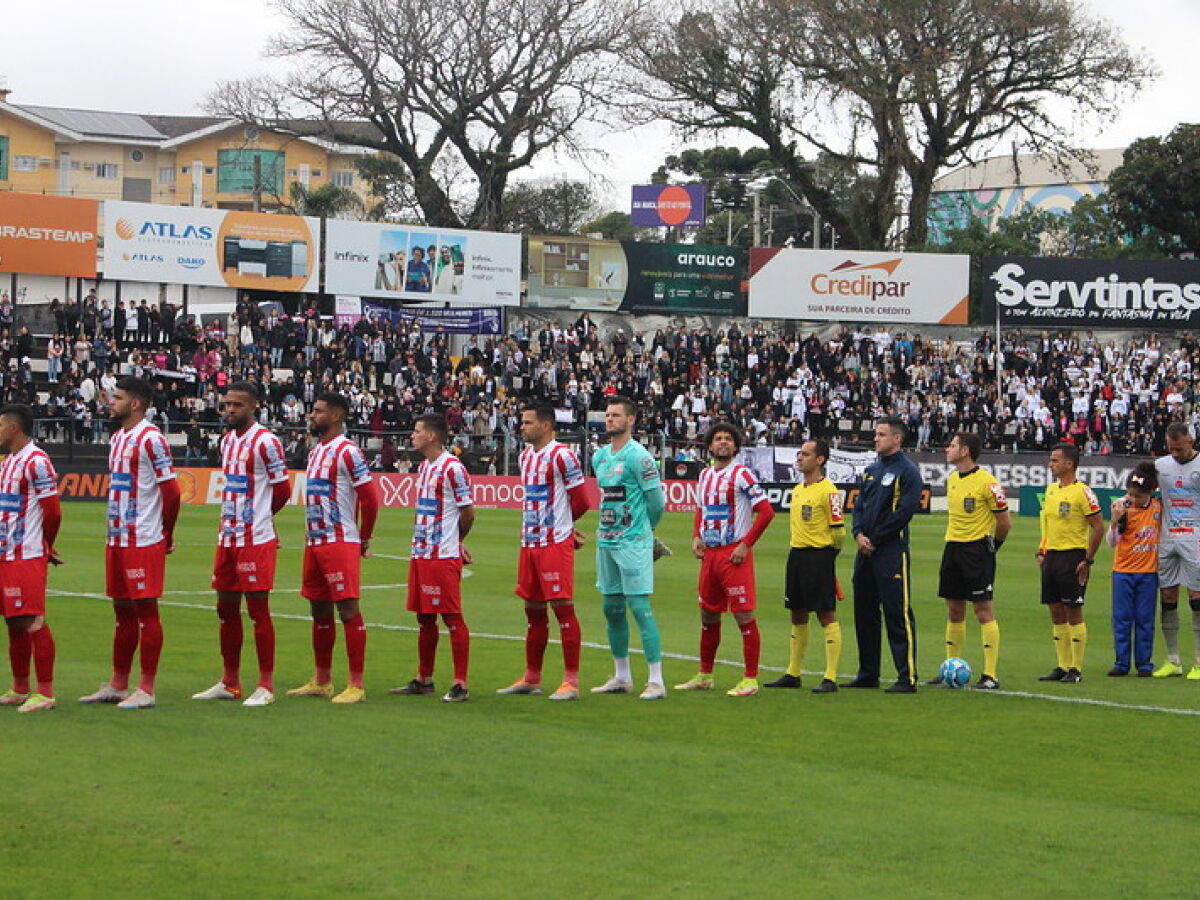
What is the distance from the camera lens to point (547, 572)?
1193 centimetres

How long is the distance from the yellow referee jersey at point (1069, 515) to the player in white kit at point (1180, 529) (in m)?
0.70

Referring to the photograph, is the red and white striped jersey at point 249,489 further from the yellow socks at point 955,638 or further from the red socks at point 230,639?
the yellow socks at point 955,638

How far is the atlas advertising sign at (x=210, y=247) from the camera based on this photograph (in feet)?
163

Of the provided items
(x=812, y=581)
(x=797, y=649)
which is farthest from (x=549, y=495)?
(x=797, y=649)

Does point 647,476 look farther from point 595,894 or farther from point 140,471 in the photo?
point 595,894

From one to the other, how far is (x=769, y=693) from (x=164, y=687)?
4.57m

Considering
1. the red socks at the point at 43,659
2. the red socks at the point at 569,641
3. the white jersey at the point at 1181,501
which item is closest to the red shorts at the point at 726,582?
the red socks at the point at 569,641

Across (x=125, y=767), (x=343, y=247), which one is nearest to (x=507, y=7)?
(x=343, y=247)

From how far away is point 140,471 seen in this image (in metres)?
11.1

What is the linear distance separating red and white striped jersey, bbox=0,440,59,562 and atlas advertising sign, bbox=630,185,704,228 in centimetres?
5846

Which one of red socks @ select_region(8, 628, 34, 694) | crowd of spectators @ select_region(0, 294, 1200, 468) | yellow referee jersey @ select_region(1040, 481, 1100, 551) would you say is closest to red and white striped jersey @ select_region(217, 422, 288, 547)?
red socks @ select_region(8, 628, 34, 694)

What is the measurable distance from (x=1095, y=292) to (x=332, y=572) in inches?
2011

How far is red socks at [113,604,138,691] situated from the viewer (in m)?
11.2

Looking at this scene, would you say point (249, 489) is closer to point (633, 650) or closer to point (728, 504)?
point (728, 504)
